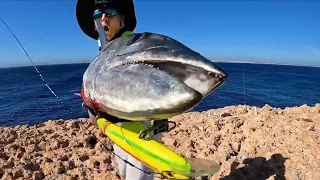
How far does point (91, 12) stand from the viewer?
2943 mm

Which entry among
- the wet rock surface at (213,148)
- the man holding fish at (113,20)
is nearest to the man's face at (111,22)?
the man holding fish at (113,20)

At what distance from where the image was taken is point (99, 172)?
484cm

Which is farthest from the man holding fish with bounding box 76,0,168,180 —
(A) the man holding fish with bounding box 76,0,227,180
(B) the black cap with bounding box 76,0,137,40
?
(A) the man holding fish with bounding box 76,0,227,180

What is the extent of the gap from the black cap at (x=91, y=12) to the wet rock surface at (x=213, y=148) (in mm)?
2572

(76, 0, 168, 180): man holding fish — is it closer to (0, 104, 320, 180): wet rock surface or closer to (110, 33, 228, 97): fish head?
A: (110, 33, 228, 97): fish head

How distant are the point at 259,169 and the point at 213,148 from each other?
1024 millimetres

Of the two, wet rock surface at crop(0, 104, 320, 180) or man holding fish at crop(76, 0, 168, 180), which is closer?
man holding fish at crop(76, 0, 168, 180)

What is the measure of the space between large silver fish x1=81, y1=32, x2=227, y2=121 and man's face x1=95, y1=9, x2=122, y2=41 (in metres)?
0.84

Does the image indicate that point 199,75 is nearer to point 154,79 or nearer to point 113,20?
point 154,79

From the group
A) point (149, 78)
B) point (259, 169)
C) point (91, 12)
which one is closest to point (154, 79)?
point (149, 78)

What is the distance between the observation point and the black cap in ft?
8.90

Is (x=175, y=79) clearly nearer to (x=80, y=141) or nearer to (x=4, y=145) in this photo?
(x=80, y=141)

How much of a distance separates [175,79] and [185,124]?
5.30m

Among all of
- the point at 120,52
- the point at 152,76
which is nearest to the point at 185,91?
the point at 152,76
